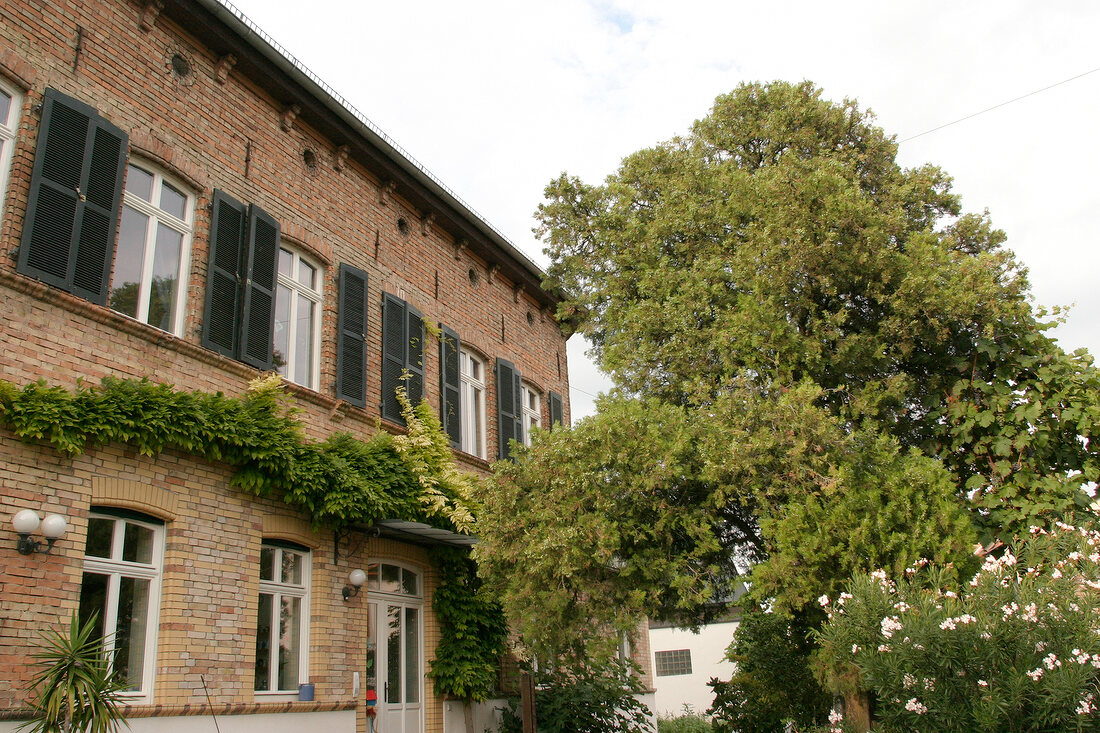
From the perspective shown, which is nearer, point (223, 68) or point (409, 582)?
point (223, 68)

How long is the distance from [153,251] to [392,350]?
12.3 feet

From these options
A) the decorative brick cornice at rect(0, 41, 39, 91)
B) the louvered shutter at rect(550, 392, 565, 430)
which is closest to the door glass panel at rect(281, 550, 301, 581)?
the decorative brick cornice at rect(0, 41, 39, 91)

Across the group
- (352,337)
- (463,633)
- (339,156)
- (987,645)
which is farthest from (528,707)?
(339,156)

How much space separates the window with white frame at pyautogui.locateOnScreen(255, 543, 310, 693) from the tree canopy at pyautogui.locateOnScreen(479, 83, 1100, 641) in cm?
208

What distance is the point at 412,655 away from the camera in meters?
10.8

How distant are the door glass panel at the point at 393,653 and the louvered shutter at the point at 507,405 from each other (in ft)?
12.7

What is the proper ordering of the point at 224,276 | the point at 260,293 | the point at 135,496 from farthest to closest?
the point at 260,293, the point at 224,276, the point at 135,496

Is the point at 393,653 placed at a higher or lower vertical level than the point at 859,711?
higher

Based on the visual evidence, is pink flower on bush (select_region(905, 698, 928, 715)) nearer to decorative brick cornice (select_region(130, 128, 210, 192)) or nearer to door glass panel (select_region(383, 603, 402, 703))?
door glass panel (select_region(383, 603, 402, 703))

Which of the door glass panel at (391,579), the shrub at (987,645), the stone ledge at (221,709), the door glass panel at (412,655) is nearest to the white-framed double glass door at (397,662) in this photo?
A: the door glass panel at (412,655)

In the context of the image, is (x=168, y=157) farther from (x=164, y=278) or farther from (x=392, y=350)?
(x=392, y=350)

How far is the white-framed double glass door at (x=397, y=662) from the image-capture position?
398 inches

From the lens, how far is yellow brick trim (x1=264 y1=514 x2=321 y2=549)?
8.88m

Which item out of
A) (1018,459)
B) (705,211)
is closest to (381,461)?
(705,211)
